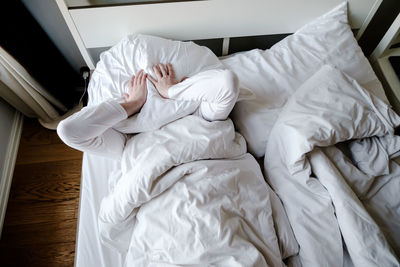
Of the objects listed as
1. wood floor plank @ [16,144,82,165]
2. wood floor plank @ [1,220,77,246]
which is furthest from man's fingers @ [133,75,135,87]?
wood floor plank @ [1,220,77,246]

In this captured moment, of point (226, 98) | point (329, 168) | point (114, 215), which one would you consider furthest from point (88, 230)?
point (329, 168)

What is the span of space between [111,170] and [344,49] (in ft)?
3.59

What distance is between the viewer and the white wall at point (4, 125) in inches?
48.7

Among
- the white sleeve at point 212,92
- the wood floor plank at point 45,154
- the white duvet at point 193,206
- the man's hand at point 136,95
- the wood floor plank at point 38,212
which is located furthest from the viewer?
the wood floor plank at point 45,154

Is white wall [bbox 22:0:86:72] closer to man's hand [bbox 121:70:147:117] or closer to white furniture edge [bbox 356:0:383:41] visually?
man's hand [bbox 121:70:147:117]

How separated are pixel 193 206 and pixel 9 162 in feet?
3.96

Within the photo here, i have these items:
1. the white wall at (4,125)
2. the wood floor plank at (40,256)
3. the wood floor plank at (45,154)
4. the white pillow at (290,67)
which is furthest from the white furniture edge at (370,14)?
the white wall at (4,125)

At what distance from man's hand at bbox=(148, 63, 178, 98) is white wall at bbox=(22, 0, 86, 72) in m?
0.61

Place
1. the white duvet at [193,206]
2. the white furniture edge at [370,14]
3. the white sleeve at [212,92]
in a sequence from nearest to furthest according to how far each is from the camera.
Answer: the white duvet at [193,206] → the white sleeve at [212,92] → the white furniture edge at [370,14]

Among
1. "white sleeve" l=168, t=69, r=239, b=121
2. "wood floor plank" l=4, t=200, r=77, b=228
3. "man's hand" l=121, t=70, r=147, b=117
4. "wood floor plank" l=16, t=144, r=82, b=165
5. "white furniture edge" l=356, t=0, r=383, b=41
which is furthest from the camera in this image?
"wood floor plank" l=16, t=144, r=82, b=165

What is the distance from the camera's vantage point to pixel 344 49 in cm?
97

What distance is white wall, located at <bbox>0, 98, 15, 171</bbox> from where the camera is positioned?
1.24 metres

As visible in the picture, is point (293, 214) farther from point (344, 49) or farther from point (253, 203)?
point (344, 49)

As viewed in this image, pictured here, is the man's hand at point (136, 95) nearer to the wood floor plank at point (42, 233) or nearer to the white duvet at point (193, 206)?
the white duvet at point (193, 206)
